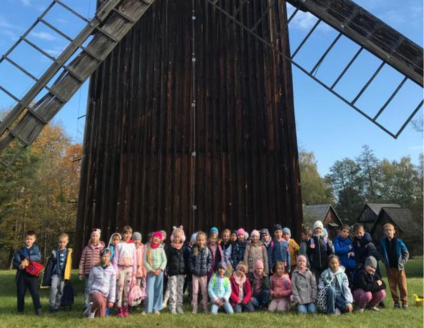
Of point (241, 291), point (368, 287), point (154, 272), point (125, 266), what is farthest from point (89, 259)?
point (368, 287)

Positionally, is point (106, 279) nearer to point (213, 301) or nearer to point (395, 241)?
point (213, 301)

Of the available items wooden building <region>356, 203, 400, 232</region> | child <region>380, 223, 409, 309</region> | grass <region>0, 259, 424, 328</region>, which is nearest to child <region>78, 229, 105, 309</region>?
grass <region>0, 259, 424, 328</region>

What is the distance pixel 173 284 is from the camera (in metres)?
6.77

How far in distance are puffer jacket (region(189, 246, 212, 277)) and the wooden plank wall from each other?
2.91 m

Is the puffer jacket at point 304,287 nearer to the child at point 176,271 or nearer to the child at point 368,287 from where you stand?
the child at point 368,287

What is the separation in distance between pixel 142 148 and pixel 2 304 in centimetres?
517

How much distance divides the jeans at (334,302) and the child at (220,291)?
5.83ft

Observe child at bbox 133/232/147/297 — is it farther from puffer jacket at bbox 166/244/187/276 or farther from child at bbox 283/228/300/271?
child at bbox 283/228/300/271

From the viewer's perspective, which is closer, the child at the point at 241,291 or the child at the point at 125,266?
the child at the point at 125,266

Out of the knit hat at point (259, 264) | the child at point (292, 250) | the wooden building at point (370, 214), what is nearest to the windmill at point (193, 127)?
the child at point (292, 250)

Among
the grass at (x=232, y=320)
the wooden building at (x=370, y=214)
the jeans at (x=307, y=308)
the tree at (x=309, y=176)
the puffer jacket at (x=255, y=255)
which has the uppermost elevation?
the tree at (x=309, y=176)

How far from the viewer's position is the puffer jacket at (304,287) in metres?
6.56

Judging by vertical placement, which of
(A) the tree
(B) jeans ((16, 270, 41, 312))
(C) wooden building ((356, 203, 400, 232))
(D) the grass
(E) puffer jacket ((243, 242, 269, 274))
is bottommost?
(D) the grass

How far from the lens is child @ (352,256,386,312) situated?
6629 mm
